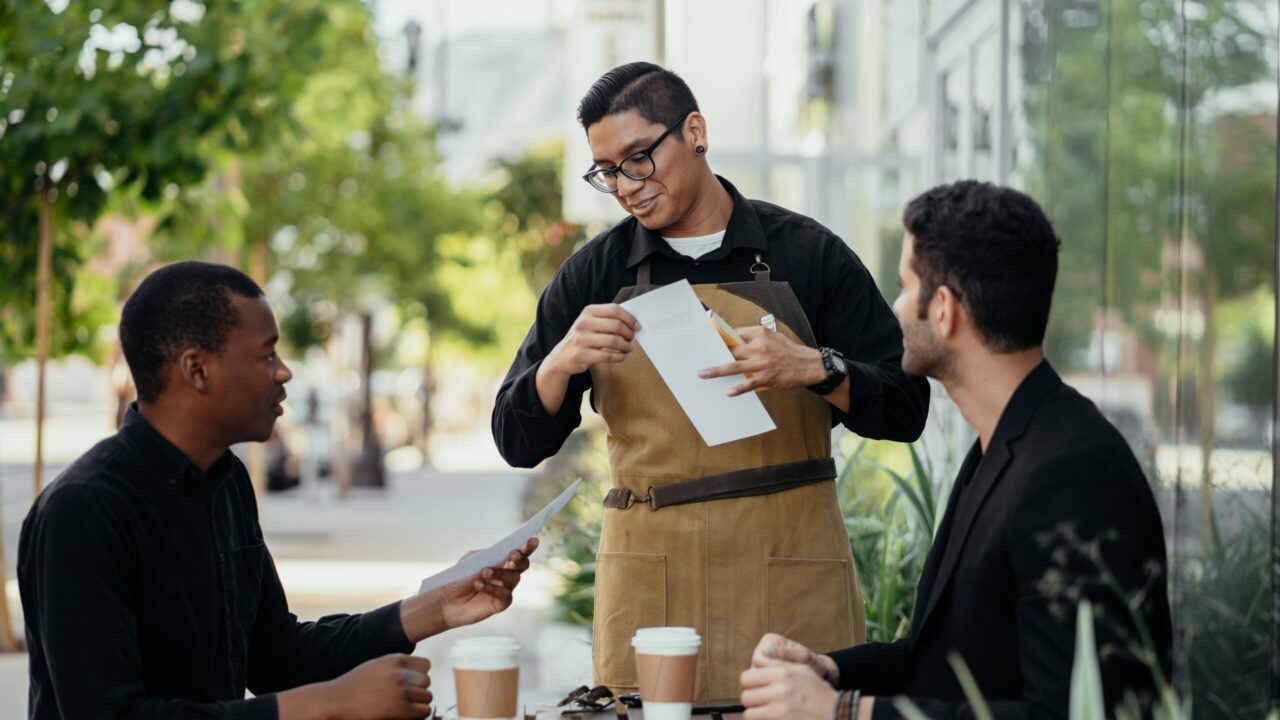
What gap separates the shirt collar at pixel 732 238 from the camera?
11.1 ft

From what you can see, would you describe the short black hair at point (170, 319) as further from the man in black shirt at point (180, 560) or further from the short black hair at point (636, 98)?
the short black hair at point (636, 98)

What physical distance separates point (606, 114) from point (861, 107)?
8381mm

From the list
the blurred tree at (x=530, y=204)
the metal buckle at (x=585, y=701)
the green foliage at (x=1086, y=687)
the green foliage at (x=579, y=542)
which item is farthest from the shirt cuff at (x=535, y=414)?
the blurred tree at (x=530, y=204)

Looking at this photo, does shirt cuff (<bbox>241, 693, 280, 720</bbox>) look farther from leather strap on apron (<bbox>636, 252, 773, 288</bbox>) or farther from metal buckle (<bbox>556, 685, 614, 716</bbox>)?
leather strap on apron (<bbox>636, 252, 773, 288</bbox>)

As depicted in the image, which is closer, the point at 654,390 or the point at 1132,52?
the point at 654,390

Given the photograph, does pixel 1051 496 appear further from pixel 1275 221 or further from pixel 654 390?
pixel 1275 221

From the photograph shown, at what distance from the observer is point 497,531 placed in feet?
52.0

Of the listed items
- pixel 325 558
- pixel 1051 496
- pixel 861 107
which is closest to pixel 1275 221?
pixel 1051 496

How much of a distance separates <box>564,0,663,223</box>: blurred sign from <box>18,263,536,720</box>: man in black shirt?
943 cm

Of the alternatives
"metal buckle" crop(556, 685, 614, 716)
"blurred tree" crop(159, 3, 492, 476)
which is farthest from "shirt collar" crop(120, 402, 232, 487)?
"blurred tree" crop(159, 3, 492, 476)

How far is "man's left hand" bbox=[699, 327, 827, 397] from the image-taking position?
2951mm

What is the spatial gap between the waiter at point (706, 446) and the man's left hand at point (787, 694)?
96 centimetres

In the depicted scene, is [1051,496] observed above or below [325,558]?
above


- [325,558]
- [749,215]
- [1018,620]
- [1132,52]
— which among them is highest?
[1132,52]
